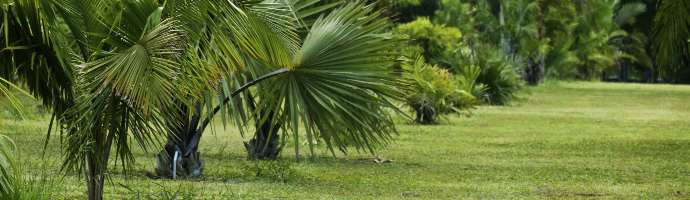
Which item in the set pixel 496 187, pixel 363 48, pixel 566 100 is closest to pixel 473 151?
pixel 496 187

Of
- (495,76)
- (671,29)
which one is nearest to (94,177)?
(671,29)

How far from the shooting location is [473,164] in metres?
8.77

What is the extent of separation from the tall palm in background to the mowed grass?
41 centimetres

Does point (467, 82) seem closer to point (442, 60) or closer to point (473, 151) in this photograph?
point (442, 60)

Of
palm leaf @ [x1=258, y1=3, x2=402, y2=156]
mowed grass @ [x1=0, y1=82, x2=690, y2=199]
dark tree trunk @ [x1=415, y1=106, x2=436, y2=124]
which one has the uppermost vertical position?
palm leaf @ [x1=258, y1=3, x2=402, y2=156]

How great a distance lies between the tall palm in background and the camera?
3736 millimetres

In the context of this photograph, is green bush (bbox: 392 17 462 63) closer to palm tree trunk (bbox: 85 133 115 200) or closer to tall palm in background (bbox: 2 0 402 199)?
tall palm in background (bbox: 2 0 402 199)

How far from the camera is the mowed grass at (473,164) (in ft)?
21.3

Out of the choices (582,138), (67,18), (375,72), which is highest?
(67,18)

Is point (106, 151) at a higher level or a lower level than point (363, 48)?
lower

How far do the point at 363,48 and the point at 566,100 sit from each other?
18777 millimetres

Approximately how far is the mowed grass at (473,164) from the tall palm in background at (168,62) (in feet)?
1.35

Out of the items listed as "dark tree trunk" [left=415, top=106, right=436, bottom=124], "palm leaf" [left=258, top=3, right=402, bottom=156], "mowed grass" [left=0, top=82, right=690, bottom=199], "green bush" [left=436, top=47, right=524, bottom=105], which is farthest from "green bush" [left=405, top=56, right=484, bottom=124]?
"palm leaf" [left=258, top=3, right=402, bottom=156]

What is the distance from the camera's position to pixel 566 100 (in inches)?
875
